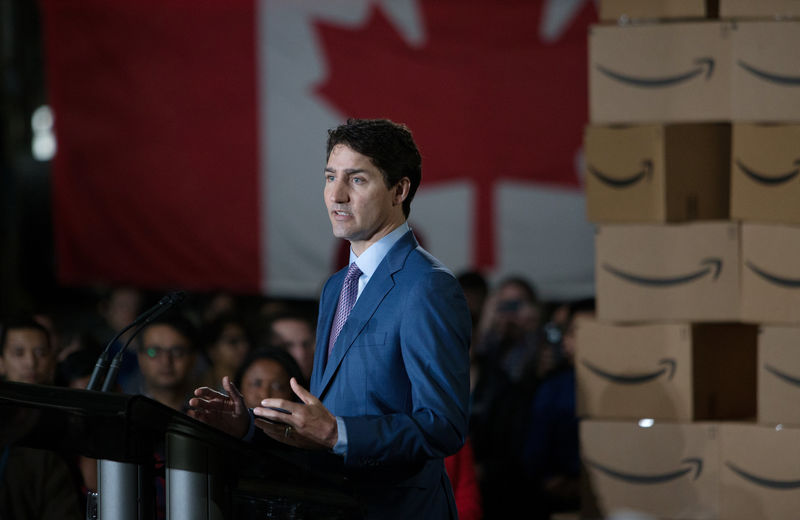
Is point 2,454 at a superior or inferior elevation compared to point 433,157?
inferior

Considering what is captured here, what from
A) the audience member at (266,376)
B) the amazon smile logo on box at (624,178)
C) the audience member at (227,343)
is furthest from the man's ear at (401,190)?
the audience member at (227,343)

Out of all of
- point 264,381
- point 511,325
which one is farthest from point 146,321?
point 511,325

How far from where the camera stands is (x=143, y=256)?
554cm

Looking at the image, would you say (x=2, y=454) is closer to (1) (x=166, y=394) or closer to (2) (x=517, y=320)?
(1) (x=166, y=394)

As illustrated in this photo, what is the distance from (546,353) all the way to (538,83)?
4.67 ft

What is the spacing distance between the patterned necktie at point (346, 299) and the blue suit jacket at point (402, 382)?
1.4 inches

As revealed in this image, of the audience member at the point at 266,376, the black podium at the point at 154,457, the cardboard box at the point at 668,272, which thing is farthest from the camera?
the cardboard box at the point at 668,272

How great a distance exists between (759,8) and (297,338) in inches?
70.1

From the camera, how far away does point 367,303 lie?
168 centimetres

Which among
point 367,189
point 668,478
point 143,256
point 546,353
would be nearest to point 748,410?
point 668,478

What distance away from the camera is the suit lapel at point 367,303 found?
65.8 inches

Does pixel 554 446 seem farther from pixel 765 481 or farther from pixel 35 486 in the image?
pixel 35 486

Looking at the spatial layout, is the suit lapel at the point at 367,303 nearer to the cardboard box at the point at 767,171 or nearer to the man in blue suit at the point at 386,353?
the man in blue suit at the point at 386,353

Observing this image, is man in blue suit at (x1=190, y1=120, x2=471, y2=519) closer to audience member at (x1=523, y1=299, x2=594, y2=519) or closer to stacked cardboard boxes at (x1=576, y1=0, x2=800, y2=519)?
stacked cardboard boxes at (x1=576, y1=0, x2=800, y2=519)
